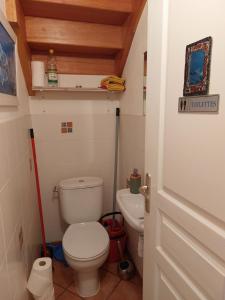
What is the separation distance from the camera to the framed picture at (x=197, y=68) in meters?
0.65

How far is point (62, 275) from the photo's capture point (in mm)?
1906

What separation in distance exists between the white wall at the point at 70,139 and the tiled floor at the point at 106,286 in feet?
1.49

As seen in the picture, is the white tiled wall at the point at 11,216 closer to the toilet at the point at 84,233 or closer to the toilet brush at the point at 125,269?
the toilet at the point at 84,233

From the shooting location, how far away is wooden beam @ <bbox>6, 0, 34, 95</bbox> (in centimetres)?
125

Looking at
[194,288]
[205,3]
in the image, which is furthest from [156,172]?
[205,3]

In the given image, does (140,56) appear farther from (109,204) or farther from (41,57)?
(109,204)

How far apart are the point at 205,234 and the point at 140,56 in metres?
1.30

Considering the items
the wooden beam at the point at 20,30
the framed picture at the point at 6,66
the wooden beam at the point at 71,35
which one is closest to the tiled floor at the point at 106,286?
the framed picture at the point at 6,66

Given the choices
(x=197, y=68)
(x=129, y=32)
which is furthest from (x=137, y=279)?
(x=129, y=32)

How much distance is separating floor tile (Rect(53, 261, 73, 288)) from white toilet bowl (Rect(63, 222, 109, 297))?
108mm

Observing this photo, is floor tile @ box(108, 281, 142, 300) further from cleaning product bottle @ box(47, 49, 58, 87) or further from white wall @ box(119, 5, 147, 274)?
cleaning product bottle @ box(47, 49, 58, 87)

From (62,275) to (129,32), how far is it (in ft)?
6.87

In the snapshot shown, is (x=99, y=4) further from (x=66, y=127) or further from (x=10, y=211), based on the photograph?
(x=10, y=211)

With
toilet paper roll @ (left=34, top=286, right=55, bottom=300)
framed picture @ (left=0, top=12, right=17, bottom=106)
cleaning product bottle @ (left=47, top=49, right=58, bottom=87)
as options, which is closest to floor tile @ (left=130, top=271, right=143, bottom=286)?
toilet paper roll @ (left=34, top=286, right=55, bottom=300)
